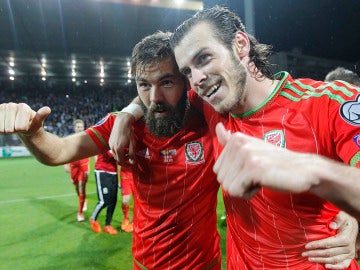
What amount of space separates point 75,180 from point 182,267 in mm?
4920

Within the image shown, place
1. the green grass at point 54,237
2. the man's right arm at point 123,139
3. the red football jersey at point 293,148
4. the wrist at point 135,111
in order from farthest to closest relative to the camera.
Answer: the green grass at point 54,237 → the wrist at point 135,111 → the man's right arm at point 123,139 → the red football jersey at point 293,148

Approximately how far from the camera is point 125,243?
14.7 feet

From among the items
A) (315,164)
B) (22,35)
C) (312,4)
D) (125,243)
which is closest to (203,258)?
(315,164)

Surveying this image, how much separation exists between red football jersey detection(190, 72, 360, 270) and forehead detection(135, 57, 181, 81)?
48cm

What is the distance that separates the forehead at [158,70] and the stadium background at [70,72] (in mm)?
706

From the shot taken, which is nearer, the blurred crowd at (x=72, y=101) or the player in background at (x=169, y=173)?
the player in background at (x=169, y=173)

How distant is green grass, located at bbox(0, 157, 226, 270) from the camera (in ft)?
13.0

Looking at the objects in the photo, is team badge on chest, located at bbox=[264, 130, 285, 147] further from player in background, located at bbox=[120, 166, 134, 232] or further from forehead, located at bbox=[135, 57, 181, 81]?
player in background, located at bbox=[120, 166, 134, 232]

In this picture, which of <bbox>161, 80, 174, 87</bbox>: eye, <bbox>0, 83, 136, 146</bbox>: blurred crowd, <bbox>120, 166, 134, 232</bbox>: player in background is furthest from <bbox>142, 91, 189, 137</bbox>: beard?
<bbox>0, 83, 136, 146</bbox>: blurred crowd

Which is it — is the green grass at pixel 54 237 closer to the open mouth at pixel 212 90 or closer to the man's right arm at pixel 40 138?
the man's right arm at pixel 40 138

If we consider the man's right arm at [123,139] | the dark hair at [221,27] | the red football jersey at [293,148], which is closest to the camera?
the red football jersey at [293,148]

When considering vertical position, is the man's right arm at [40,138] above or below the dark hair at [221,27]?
below

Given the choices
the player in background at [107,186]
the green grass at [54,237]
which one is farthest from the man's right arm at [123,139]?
the player in background at [107,186]

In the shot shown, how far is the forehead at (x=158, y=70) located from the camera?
5.96ft
